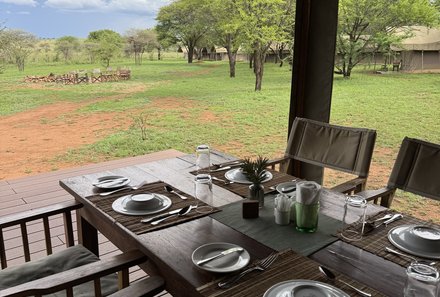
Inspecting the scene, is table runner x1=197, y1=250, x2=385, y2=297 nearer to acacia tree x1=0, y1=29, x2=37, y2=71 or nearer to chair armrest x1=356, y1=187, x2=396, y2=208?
chair armrest x1=356, y1=187, x2=396, y2=208

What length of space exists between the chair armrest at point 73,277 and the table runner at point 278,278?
1.04 feet

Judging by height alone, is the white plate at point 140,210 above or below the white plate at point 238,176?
below

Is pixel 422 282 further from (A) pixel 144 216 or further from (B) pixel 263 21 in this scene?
(B) pixel 263 21

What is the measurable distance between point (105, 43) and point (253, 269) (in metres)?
6.45

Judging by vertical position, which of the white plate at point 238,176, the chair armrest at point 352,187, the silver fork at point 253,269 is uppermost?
the white plate at point 238,176

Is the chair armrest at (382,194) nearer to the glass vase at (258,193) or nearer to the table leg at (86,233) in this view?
the glass vase at (258,193)

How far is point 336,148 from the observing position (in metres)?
1.92

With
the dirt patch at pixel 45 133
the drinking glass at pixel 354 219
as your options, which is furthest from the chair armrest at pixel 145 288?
the dirt patch at pixel 45 133

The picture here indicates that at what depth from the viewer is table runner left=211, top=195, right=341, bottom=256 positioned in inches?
40.5

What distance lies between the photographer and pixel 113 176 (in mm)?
1568

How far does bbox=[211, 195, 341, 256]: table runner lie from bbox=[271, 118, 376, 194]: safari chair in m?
0.51

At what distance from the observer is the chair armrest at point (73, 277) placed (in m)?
0.94

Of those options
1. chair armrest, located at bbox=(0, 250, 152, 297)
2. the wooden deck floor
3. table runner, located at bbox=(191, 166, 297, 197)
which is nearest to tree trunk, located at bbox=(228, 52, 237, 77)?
the wooden deck floor

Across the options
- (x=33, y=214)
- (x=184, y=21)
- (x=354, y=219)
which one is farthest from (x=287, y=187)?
(x=184, y=21)
